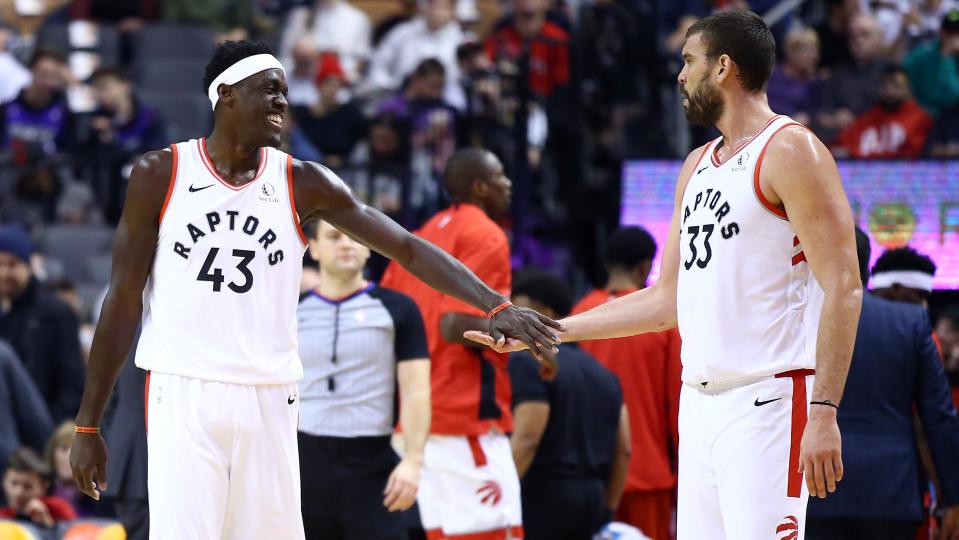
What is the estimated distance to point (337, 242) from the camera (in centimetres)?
714

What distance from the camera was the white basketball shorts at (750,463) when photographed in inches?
195

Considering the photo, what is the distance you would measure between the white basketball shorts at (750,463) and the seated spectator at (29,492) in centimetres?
500

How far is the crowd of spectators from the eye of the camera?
480 inches

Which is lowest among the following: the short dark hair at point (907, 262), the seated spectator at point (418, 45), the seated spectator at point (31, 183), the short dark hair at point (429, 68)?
the short dark hair at point (907, 262)

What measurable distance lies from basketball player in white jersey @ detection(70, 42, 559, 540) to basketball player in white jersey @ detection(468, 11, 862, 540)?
53.9 inches

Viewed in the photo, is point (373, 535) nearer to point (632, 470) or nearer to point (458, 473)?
point (458, 473)

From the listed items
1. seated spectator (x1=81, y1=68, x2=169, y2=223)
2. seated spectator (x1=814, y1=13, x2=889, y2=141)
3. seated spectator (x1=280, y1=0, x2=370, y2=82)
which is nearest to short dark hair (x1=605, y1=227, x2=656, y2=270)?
seated spectator (x1=814, y1=13, x2=889, y2=141)

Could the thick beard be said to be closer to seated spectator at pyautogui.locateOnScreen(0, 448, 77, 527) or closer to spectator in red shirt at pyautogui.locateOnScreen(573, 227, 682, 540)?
Result: spectator in red shirt at pyautogui.locateOnScreen(573, 227, 682, 540)

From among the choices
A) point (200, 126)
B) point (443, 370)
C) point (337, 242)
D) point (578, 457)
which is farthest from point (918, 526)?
point (200, 126)

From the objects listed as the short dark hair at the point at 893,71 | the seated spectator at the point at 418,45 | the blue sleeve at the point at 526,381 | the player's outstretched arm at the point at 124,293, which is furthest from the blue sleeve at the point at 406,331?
the seated spectator at the point at 418,45

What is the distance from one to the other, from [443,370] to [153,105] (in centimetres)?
852

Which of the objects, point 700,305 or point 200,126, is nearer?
point 700,305

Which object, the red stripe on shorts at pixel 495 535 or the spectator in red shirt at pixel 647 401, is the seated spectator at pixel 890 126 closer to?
the spectator in red shirt at pixel 647 401

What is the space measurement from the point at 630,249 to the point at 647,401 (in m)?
0.94
